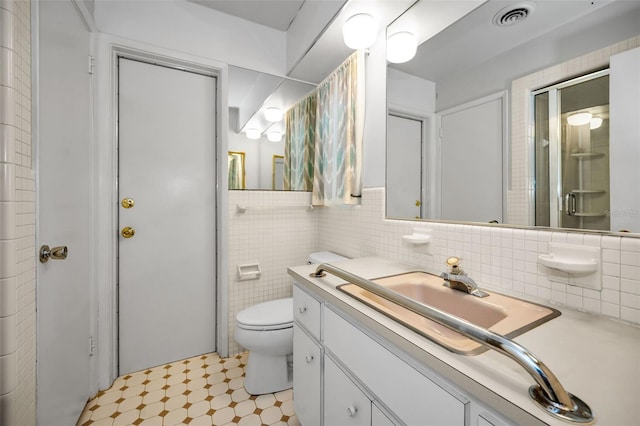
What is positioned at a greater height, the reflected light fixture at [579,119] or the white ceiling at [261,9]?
the white ceiling at [261,9]

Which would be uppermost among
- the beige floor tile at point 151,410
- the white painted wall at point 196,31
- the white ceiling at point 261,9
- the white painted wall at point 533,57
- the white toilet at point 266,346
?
the white ceiling at point 261,9

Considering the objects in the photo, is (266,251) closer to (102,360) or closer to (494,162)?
(102,360)

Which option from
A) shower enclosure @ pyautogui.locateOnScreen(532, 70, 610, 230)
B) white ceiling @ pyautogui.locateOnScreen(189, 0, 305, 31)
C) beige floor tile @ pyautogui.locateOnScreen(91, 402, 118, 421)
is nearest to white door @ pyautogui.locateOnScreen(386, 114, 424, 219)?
shower enclosure @ pyautogui.locateOnScreen(532, 70, 610, 230)

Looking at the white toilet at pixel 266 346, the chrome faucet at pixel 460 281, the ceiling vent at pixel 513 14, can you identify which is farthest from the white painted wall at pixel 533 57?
the white toilet at pixel 266 346

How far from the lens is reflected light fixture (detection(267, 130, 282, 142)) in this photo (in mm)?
2240

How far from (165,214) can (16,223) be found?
3.46 feet

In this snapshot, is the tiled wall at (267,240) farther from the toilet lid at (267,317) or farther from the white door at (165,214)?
the toilet lid at (267,317)

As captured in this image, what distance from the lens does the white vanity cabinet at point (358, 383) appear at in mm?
588

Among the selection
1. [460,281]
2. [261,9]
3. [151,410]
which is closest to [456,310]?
[460,281]

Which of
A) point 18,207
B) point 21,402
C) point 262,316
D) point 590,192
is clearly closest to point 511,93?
point 590,192

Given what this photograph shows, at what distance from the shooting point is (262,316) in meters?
1.67

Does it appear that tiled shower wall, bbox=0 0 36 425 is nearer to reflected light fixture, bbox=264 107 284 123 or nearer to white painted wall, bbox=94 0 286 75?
white painted wall, bbox=94 0 286 75

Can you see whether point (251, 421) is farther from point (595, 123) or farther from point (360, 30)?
point (360, 30)

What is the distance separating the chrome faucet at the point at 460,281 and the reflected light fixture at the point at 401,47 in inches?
42.8
